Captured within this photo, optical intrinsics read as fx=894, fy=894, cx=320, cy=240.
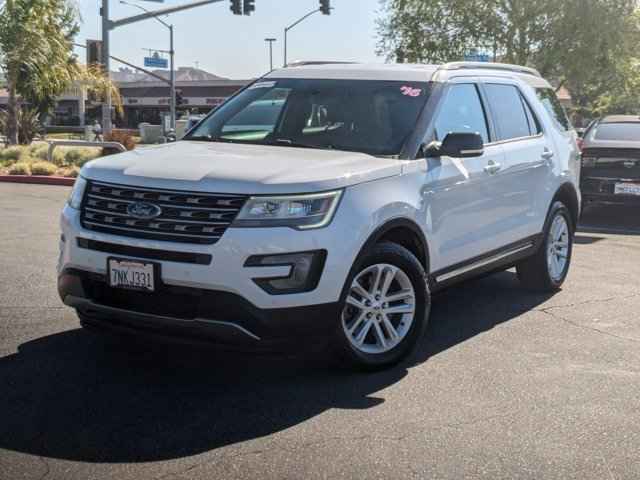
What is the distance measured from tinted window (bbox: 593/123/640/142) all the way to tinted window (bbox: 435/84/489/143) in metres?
7.50

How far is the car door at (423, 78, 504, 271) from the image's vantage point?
19.2ft

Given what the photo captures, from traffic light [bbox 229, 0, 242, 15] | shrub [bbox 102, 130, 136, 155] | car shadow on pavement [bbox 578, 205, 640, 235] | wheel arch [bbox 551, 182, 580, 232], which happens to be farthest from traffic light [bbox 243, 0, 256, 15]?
wheel arch [bbox 551, 182, 580, 232]

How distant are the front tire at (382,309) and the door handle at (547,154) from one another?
7.91 feet

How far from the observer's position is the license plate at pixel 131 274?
4777 millimetres

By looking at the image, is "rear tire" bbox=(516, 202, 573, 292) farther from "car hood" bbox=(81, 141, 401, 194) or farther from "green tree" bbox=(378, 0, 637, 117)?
"green tree" bbox=(378, 0, 637, 117)

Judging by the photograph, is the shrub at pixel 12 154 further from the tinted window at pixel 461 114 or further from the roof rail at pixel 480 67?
the tinted window at pixel 461 114

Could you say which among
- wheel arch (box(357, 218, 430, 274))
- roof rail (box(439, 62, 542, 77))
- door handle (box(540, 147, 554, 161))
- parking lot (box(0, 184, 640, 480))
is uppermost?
roof rail (box(439, 62, 542, 77))

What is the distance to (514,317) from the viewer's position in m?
6.94

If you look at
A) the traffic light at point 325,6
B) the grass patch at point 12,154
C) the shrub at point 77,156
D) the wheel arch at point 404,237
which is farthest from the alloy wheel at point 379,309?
the traffic light at point 325,6

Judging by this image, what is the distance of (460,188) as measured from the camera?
6.09 metres

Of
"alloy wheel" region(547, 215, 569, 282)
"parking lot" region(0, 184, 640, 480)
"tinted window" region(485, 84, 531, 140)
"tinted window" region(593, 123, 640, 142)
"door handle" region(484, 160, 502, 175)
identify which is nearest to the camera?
"parking lot" region(0, 184, 640, 480)

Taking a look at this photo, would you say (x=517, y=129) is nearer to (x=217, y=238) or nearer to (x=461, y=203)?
(x=461, y=203)

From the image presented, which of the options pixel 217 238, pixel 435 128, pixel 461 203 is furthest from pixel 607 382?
pixel 217 238

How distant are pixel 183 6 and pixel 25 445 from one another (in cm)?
2403
